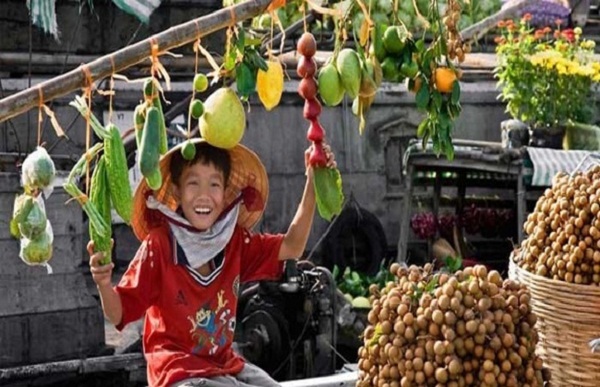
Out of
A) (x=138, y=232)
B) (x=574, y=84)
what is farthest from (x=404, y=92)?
(x=138, y=232)

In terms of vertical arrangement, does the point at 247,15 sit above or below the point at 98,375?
above

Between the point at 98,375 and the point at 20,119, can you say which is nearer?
the point at 98,375

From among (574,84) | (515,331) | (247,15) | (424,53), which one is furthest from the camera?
(574,84)

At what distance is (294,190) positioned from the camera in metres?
11.6

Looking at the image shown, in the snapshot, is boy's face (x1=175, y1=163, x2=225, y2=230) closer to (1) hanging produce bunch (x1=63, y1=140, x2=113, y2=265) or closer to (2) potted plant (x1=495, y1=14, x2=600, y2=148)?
(1) hanging produce bunch (x1=63, y1=140, x2=113, y2=265)

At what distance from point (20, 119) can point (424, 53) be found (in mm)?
6748

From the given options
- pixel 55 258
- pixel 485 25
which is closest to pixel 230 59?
pixel 55 258

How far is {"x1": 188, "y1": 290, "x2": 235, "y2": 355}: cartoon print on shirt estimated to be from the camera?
4379 mm

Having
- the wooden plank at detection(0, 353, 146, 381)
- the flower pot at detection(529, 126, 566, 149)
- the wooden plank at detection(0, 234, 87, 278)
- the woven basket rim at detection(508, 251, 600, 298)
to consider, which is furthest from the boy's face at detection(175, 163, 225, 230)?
the flower pot at detection(529, 126, 566, 149)

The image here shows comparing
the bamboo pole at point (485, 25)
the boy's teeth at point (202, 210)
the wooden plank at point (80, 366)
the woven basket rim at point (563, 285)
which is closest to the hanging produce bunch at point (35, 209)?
the boy's teeth at point (202, 210)

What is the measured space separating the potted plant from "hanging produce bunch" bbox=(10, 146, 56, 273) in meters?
6.91

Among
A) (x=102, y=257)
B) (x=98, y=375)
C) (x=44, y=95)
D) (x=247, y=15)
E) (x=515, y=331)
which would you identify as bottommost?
(x=98, y=375)

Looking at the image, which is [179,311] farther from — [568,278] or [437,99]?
[568,278]

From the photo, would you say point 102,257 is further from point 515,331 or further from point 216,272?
point 515,331
